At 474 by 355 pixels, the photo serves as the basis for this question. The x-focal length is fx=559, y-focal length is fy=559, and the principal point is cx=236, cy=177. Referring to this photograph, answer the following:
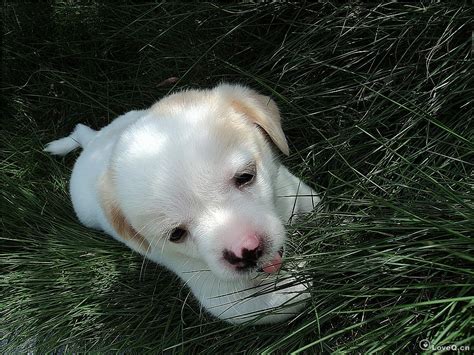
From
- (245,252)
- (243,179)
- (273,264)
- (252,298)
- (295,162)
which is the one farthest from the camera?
(295,162)

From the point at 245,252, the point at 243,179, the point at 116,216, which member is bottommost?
the point at 116,216

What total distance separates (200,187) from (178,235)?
28 cm

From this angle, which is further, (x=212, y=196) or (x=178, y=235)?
(x=178, y=235)

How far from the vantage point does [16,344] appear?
308cm

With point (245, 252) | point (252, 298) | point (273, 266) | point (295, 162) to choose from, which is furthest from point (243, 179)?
point (295, 162)

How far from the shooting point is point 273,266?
7.56ft

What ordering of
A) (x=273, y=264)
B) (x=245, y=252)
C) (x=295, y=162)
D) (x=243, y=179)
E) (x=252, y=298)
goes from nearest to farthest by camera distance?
1. (x=245, y=252)
2. (x=243, y=179)
3. (x=273, y=264)
4. (x=252, y=298)
5. (x=295, y=162)

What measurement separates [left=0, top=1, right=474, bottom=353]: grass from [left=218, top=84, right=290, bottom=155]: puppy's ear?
10 centimetres

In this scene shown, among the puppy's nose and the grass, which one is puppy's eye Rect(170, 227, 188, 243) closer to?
the puppy's nose

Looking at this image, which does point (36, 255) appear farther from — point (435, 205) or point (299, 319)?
point (435, 205)

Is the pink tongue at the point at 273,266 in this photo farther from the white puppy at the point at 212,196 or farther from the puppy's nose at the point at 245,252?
the puppy's nose at the point at 245,252

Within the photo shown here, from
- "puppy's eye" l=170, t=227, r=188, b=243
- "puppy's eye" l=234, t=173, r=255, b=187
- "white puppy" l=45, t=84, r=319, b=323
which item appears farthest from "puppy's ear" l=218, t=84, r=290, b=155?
"puppy's eye" l=170, t=227, r=188, b=243

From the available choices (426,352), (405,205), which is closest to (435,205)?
(405,205)

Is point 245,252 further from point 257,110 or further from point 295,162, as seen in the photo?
point 295,162
